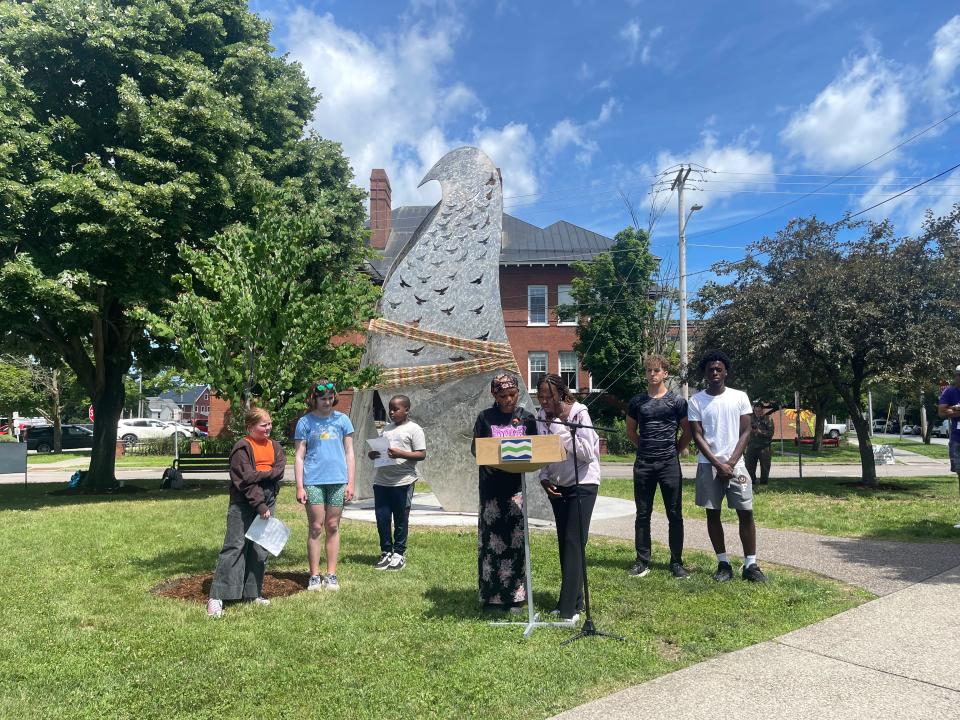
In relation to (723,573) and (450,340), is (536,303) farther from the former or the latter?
(723,573)

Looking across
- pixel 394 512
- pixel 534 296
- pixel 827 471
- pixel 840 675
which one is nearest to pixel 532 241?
pixel 534 296

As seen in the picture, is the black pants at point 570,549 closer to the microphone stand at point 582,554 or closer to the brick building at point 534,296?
the microphone stand at point 582,554

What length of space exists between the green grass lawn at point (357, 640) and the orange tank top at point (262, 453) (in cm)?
104

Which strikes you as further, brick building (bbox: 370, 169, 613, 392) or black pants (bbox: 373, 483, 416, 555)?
brick building (bbox: 370, 169, 613, 392)

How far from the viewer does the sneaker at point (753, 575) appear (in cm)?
586

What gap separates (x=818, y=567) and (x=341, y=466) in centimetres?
434

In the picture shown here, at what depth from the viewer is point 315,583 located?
19.5ft

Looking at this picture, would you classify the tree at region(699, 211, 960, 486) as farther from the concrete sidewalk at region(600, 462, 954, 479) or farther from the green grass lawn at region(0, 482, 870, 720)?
the green grass lawn at region(0, 482, 870, 720)

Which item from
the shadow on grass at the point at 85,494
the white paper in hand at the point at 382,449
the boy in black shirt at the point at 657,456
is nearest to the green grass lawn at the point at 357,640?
the boy in black shirt at the point at 657,456

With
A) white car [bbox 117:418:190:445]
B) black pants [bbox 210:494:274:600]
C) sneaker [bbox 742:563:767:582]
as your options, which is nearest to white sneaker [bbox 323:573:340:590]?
black pants [bbox 210:494:274:600]

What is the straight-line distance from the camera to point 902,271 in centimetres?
1444

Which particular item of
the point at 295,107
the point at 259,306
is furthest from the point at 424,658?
the point at 295,107

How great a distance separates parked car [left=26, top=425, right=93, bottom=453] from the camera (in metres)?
36.4

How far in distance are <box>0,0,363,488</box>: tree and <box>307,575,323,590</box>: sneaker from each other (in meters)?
7.11
